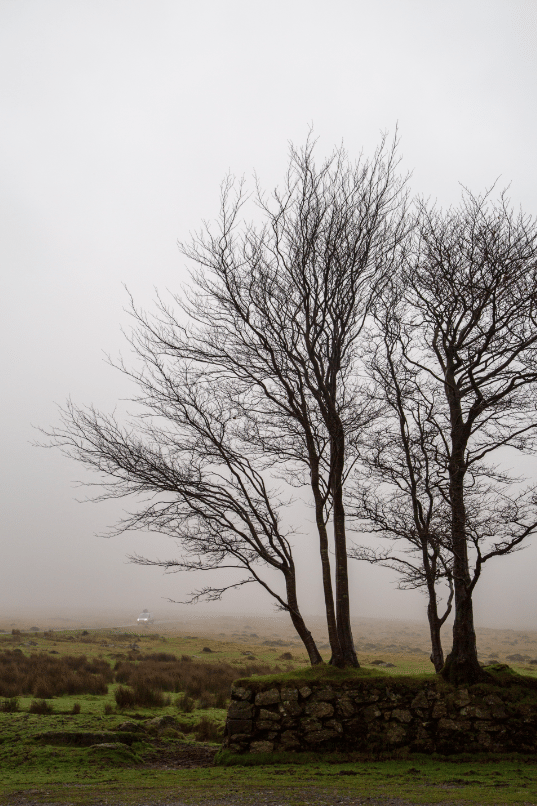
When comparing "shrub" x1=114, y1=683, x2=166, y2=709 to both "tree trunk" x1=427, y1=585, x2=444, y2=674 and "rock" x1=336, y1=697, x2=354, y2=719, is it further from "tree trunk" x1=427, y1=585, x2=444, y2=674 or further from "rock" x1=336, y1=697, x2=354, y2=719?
"tree trunk" x1=427, y1=585, x2=444, y2=674

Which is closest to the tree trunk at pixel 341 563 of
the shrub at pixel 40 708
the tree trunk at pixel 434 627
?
the tree trunk at pixel 434 627

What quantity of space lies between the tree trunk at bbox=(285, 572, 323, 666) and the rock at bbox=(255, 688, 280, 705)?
4.97 ft

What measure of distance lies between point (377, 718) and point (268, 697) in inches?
74.9

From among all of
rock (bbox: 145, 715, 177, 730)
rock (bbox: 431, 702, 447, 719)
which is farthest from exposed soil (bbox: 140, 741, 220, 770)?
rock (bbox: 431, 702, 447, 719)

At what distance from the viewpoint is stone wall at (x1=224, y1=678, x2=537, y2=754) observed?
347 inches

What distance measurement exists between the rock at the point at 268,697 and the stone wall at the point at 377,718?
0.05 ft

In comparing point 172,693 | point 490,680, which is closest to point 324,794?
point 490,680

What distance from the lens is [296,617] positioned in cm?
1073

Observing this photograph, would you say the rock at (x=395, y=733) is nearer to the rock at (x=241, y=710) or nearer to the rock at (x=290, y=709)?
the rock at (x=290, y=709)

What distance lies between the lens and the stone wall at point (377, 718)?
881 centimetres

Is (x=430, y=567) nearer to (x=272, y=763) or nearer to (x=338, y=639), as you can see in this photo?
(x=338, y=639)

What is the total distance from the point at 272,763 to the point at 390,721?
212 centimetres

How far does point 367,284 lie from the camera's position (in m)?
11.5

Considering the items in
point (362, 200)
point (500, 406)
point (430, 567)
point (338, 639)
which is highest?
point (362, 200)
